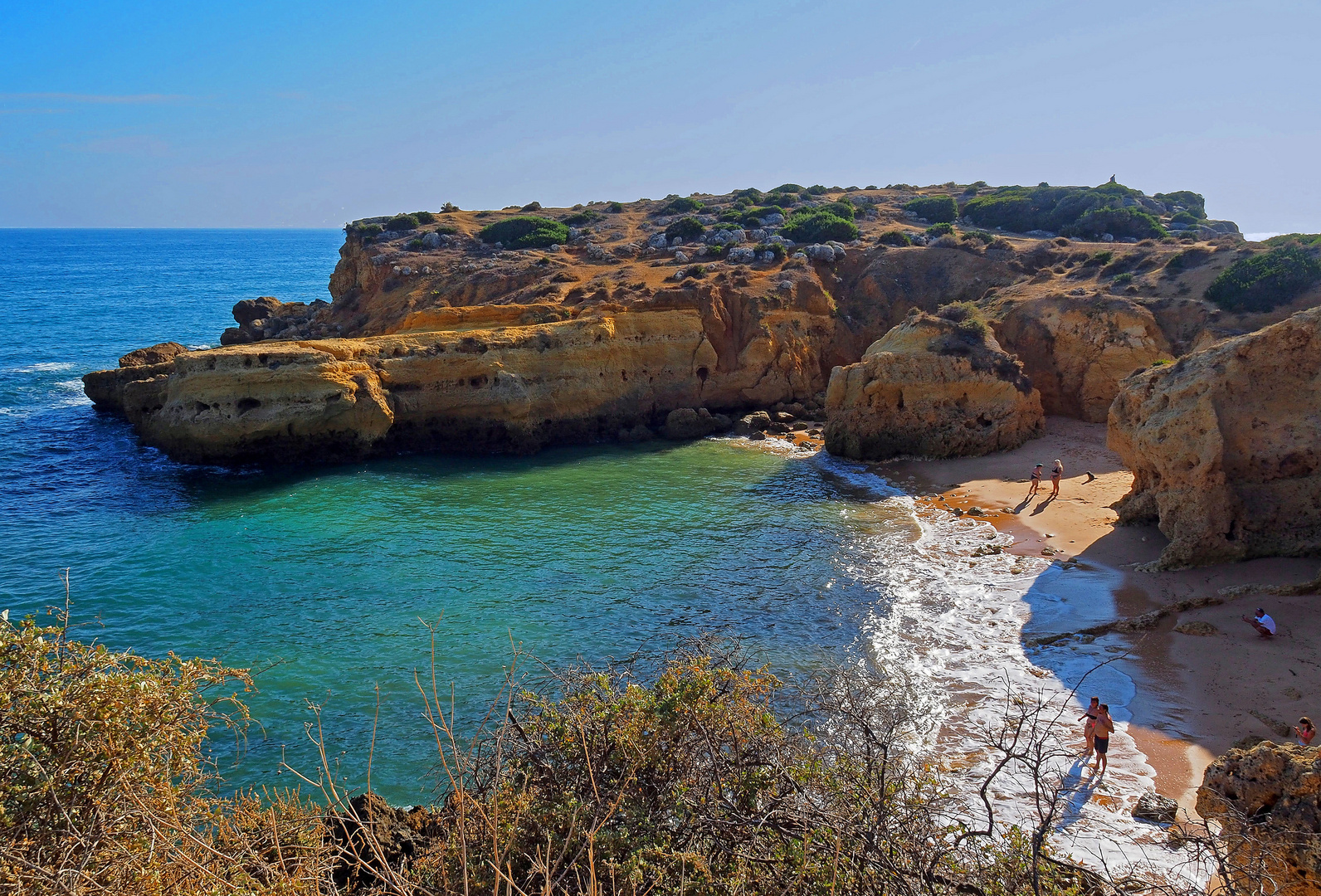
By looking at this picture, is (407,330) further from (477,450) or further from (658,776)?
(658,776)

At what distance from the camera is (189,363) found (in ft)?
85.4

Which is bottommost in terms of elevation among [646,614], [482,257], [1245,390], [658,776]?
[646,614]

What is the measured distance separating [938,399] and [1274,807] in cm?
2039

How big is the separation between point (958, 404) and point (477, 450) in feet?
57.0

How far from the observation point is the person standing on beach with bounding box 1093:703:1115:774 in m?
10.1

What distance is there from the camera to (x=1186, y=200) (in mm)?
55156

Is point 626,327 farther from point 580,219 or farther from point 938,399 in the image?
point 580,219

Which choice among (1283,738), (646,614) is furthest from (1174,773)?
(646,614)

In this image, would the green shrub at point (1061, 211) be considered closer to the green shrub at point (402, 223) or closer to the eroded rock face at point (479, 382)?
the eroded rock face at point (479, 382)

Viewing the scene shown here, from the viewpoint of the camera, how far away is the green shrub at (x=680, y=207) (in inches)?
2121

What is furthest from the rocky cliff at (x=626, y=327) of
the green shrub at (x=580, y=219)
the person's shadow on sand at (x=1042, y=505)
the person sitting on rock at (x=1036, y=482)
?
the person's shadow on sand at (x=1042, y=505)

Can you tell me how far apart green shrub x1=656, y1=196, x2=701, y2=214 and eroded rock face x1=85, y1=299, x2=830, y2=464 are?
21834mm

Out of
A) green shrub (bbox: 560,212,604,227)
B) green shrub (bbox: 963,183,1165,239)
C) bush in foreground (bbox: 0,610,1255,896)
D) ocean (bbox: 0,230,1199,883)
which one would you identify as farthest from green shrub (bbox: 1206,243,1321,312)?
green shrub (bbox: 560,212,604,227)

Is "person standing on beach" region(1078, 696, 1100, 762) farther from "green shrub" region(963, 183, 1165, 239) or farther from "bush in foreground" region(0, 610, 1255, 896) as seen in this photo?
"green shrub" region(963, 183, 1165, 239)
